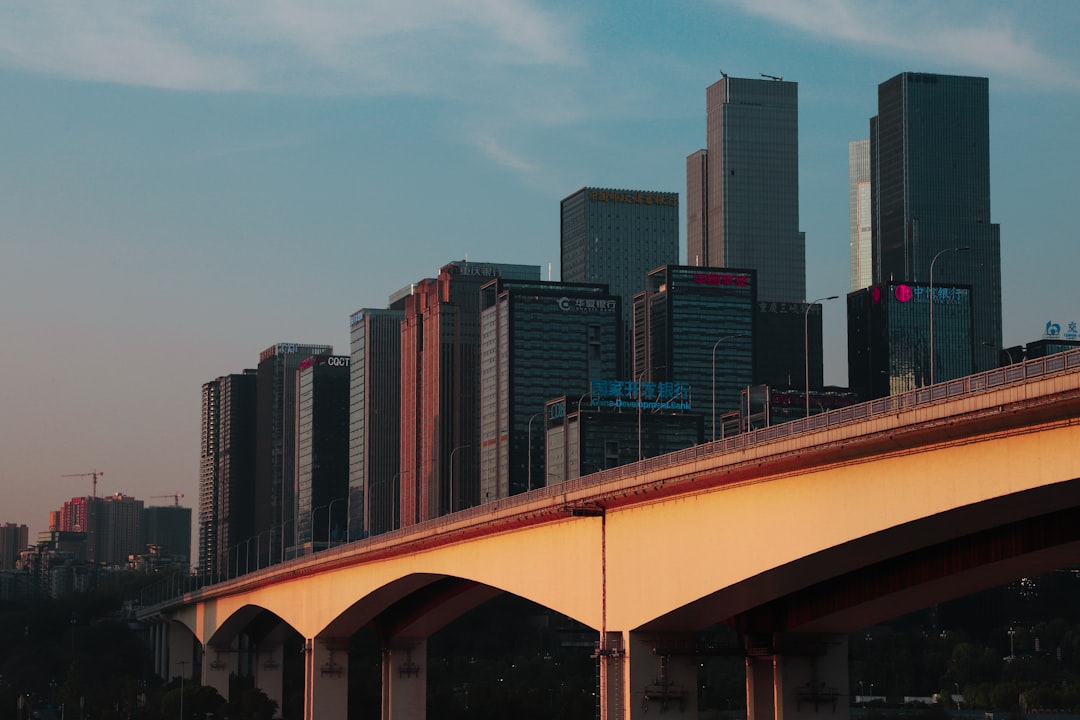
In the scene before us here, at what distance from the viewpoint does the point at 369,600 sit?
91688 millimetres

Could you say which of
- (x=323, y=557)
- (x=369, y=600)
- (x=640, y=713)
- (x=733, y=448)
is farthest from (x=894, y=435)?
(x=323, y=557)

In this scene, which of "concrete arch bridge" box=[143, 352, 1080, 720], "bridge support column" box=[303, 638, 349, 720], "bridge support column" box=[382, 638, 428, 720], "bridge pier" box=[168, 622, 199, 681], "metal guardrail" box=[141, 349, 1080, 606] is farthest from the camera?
"bridge pier" box=[168, 622, 199, 681]

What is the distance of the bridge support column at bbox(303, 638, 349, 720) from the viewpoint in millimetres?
99125

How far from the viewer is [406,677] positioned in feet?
313

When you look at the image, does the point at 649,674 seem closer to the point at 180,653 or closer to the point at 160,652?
the point at 180,653

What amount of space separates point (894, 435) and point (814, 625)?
16.4m

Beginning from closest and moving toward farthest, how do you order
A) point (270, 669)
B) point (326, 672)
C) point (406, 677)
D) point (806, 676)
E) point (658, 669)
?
point (658, 669)
point (806, 676)
point (406, 677)
point (326, 672)
point (270, 669)

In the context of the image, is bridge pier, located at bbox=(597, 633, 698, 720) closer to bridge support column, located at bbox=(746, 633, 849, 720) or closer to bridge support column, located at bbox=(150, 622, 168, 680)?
bridge support column, located at bbox=(746, 633, 849, 720)

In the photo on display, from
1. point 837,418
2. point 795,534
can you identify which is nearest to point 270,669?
point 795,534

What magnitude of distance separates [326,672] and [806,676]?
160 feet

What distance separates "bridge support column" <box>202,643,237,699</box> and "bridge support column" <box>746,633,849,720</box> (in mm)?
92340

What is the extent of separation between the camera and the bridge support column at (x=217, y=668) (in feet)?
467

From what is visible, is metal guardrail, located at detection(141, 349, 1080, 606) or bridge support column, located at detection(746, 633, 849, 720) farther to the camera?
bridge support column, located at detection(746, 633, 849, 720)

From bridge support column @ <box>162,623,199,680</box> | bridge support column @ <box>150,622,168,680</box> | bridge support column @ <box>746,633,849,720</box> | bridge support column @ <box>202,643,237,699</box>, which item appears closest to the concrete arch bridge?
bridge support column @ <box>746,633,849,720</box>
